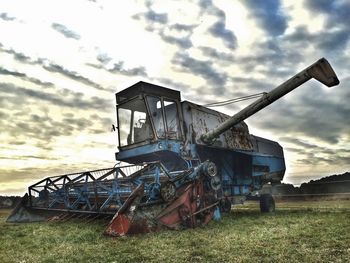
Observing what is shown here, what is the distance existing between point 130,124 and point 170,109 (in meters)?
1.76

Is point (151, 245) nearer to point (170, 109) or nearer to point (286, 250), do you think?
point (286, 250)

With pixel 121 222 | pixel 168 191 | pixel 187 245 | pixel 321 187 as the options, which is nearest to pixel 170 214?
pixel 168 191

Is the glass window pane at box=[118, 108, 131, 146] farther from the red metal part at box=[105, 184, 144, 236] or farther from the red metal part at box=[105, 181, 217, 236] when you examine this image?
the red metal part at box=[105, 184, 144, 236]

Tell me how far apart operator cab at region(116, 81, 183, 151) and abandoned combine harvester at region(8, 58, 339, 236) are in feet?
0.12

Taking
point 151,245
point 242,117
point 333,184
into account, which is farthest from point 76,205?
point 333,184

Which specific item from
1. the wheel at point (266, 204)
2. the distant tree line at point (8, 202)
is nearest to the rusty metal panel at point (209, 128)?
the wheel at point (266, 204)

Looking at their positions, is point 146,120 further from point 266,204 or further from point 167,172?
point 266,204

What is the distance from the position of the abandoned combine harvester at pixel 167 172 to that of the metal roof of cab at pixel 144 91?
1.5 inches

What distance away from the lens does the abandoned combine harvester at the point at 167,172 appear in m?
8.63

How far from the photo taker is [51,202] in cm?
1232

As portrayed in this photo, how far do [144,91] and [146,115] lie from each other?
0.90 meters

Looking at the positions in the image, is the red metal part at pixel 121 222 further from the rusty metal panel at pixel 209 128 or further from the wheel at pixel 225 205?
the wheel at pixel 225 205

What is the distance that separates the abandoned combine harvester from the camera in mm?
8633

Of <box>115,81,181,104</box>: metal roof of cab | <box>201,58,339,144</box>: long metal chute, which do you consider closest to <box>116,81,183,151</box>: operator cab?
<box>115,81,181,104</box>: metal roof of cab
